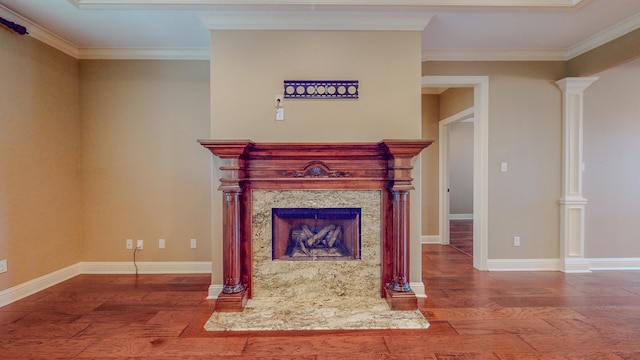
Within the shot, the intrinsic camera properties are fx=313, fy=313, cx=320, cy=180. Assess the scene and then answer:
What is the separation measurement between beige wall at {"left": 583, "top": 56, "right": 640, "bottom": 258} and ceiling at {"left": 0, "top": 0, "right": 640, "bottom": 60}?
2.71 ft

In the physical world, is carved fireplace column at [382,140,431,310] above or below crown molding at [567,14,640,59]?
below

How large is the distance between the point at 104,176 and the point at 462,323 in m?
3.98

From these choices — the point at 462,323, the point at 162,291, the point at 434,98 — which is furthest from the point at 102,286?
the point at 434,98

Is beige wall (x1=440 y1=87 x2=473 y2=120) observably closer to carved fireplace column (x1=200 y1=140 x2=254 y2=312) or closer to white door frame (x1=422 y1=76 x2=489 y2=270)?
white door frame (x1=422 y1=76 x2=489 y2=270)

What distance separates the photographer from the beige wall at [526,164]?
373cm

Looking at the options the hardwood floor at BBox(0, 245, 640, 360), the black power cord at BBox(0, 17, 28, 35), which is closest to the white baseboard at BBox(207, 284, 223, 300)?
the hardwood floor at BBox(0, 245, 640, 360)

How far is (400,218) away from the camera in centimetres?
268

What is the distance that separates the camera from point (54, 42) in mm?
3258

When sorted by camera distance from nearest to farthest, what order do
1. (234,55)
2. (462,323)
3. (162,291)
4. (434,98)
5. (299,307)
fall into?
(462,323)
(299,307)
(234,55)
(162,291)
(434,98)

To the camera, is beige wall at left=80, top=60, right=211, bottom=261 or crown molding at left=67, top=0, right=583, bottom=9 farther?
beige wall at left=80, top=60, right=211, bottom=261

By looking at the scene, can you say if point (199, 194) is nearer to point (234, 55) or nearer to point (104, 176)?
point (104, 176)

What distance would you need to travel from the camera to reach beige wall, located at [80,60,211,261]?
3.63 m

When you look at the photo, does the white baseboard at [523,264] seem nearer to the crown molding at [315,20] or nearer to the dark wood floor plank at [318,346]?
the dark wood floor plank at [318,346]

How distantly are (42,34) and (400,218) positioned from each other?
3.90 meters
